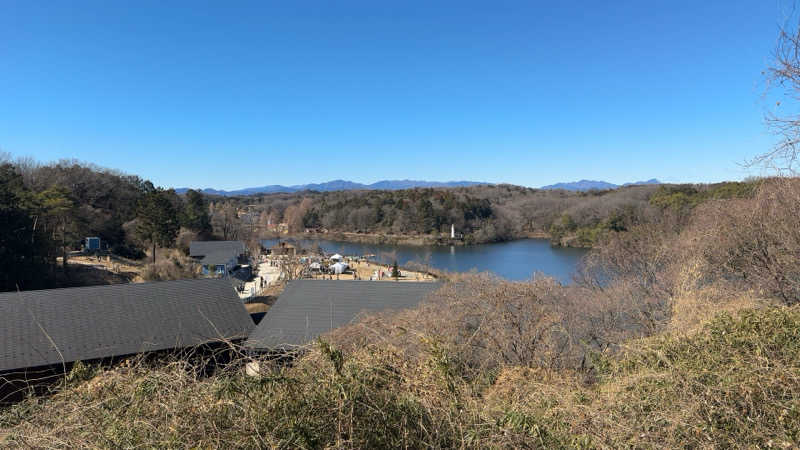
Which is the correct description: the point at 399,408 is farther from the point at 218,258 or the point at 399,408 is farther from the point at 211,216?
the point at 211,216

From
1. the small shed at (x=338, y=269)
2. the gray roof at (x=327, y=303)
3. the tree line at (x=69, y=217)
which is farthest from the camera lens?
the small shed at (x=338, y=269)

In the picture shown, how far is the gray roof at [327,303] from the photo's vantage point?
24.9 ft

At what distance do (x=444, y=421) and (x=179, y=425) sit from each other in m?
1.00

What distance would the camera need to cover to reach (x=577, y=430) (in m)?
1.75

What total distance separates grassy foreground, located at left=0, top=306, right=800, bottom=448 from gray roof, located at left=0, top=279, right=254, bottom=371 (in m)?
5.27

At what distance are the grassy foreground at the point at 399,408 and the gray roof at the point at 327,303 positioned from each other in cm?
532

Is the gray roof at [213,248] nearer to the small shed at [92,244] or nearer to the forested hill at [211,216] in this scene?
the forested hill at [211,216]

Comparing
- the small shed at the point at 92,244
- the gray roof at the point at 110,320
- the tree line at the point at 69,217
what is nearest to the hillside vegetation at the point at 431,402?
the gray roof at the point at 110,320

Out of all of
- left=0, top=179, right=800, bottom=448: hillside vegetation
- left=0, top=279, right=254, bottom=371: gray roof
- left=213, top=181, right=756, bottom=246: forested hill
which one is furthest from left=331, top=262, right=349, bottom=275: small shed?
left=213, top=181, right=756, bottom=246: forested hill

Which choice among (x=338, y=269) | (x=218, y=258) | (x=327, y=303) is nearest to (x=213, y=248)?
(x=218, y=258)

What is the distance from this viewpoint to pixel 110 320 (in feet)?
24.8

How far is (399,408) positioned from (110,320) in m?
8.30

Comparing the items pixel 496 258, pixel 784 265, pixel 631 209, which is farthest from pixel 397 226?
pixel 784 265

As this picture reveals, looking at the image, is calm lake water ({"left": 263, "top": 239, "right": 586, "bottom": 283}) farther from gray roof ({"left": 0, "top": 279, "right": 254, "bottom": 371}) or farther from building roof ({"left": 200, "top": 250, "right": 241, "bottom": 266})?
gray roof ({"left": 0, "top": 279, "right": 254, "bottom": 371})
